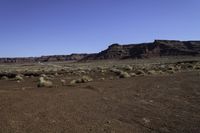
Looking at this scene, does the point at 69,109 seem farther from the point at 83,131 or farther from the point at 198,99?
the point at 198,99

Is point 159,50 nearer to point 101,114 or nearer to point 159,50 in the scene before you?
point 159,50

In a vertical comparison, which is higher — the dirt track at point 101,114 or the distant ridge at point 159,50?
the distant ridge at point 159,50

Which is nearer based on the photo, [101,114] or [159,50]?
[101,114]

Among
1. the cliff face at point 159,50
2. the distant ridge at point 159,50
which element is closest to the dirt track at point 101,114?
the distant ridge at point 159,50

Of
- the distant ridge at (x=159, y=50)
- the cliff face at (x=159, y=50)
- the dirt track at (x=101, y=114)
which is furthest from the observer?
the cliff face at (x=159, y=50)

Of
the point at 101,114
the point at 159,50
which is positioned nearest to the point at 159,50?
the point at 159,50

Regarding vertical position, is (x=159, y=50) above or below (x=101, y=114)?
above

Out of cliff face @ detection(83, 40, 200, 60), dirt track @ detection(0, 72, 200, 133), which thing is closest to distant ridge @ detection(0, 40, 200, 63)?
cliff face @ detection(83, 40, 200, 60)

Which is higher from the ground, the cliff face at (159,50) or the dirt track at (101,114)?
the cliff face at (159,50)

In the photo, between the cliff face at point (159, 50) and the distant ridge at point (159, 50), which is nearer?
the distant ridge at point (159, 50)

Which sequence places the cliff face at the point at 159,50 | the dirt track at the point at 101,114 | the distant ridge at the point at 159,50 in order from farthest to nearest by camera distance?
the cliff face at the point at 159,50 < the distant ridge at the point at 159,50 < the dirt track at the point at 101,114

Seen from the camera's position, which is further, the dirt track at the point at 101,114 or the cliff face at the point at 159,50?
the cliff face at the point at 159,50

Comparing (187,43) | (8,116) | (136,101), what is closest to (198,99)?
(136,101)

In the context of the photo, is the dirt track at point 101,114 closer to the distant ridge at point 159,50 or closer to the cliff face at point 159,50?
Result: the distant ridge at point 159,50
